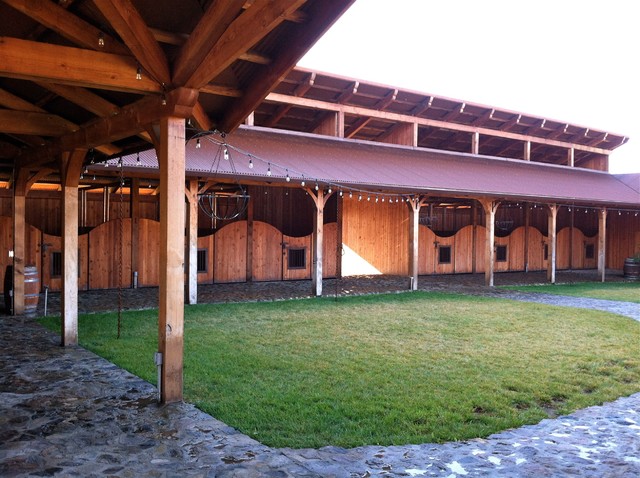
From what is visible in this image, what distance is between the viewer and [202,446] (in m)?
4.70

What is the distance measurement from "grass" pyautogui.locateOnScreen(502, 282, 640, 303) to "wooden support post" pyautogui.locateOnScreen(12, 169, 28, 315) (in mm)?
14293

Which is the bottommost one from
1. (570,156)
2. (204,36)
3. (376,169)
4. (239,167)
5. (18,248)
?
(18,248)

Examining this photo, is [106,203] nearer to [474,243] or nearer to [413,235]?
[413,235]

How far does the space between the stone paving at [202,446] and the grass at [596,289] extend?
1149cm

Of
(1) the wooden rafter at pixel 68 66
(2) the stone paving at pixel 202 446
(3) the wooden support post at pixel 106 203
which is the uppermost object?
(1) the wooden rafter at pixel 68 66

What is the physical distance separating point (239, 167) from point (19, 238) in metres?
5.23

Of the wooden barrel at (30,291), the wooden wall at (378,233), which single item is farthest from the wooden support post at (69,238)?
→ the wooden wall at (378,233)

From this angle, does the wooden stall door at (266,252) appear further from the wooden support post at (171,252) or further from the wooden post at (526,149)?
the wooden support post at (171,252)

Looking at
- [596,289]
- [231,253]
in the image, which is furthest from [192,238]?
[596,289]

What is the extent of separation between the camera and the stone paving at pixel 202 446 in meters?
4.28

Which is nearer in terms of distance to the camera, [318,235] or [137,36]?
[137,36]

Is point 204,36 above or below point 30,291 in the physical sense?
above

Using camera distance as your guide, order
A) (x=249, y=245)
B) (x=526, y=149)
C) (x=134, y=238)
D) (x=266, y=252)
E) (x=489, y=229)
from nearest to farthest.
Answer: (x=134, y=238), (x=249, y=245), (x=489, y=229), (x=266, y=252), (x=526, y=149)

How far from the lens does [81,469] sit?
13.8 feet
